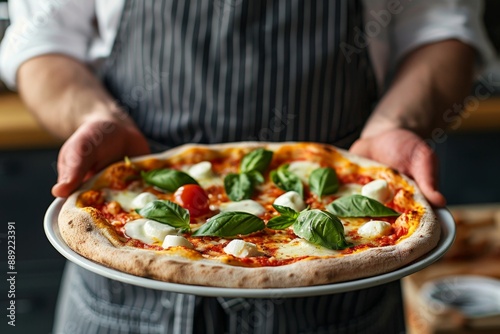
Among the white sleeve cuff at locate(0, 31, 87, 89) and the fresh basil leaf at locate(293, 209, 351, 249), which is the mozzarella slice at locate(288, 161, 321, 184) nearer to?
the fresh basil leaf at locate(293, 209, 351, 249)

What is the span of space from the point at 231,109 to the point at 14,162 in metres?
1.34

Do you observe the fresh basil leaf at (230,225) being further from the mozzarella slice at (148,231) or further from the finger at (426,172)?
the finger at (426,172)

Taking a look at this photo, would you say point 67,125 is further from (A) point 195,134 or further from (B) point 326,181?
(B) point 326,181

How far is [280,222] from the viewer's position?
1.19 metres

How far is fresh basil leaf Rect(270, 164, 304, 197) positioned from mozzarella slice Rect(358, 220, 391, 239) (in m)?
0.19

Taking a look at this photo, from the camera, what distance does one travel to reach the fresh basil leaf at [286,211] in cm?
120

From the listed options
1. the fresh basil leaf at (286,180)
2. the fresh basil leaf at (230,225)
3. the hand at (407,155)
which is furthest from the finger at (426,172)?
the fresh basil leaf at (230,225)

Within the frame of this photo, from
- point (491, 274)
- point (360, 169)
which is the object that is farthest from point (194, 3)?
point (491, 274)

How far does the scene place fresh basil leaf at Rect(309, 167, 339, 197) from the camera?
1.34 metres

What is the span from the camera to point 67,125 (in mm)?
1629

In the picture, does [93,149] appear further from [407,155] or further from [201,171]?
[407,155]

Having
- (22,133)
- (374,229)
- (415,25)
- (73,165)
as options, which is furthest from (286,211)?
(22,133)

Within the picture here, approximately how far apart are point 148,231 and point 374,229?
35cm

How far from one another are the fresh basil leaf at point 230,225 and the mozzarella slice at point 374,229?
16 centimetres
